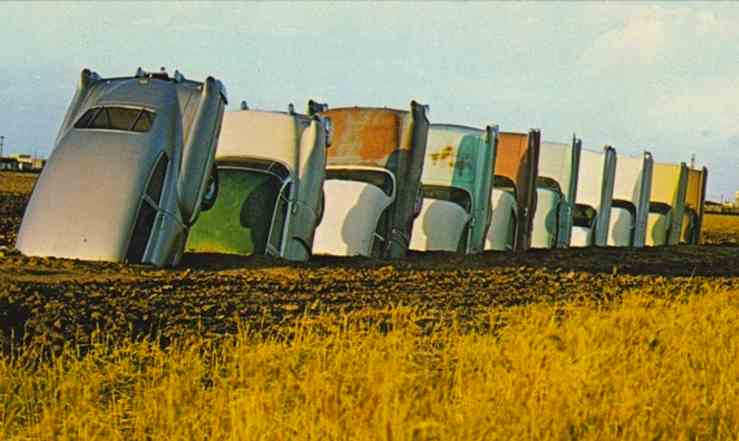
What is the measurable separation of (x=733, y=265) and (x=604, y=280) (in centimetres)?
834

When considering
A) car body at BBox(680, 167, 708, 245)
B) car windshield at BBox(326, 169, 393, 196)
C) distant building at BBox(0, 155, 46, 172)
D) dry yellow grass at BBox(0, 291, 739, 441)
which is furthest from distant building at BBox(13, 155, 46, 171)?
dry yellow grass at BBox(0, 291, 739, 441)

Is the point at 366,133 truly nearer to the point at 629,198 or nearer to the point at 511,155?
the point at 511,155

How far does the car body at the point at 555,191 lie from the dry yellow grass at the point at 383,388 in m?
14.9

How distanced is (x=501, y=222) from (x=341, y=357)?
48.4 ft

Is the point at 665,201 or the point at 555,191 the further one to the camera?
the point at 665,201

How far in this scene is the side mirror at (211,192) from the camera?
1468 centimetres

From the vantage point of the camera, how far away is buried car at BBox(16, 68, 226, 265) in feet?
43.4

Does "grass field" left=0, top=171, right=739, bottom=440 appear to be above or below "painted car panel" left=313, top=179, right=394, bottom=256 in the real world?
below

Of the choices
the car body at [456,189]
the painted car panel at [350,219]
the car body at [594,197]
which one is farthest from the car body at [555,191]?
the painted car panel at [350,219]

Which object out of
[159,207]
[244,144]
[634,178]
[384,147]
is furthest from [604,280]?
[634,178]

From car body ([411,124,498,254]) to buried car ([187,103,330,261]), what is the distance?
13.6 feet

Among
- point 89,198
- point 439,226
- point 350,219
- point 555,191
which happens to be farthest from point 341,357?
point 555,191

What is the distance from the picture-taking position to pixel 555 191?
24094 mm

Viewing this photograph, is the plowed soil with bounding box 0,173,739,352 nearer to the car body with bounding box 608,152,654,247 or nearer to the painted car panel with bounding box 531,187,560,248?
the painted car panel with bounding box 531,187,560,248
